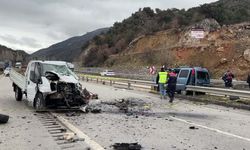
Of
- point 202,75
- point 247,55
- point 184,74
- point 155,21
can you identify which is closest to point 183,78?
point 184,74

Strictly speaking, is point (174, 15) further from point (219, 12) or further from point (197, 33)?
point (197, 33)

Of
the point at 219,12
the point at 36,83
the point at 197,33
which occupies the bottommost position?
the point at 36,83

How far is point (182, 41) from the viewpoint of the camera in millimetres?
67000

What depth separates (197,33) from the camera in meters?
32.6

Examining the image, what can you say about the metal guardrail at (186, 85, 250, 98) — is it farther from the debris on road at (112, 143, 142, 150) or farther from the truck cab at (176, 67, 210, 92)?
the debris on road at (112, 143, 142, 150)

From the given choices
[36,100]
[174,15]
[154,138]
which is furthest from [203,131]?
[174,15]

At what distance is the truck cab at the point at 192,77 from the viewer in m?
27.1

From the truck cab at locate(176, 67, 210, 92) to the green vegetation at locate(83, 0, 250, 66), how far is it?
49992mm

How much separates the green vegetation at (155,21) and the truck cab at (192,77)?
49992 mm

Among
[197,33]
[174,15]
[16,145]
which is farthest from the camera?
[174,15]

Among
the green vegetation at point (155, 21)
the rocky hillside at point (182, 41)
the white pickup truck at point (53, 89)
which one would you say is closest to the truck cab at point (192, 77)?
the white pickup truck at point (53, 89)

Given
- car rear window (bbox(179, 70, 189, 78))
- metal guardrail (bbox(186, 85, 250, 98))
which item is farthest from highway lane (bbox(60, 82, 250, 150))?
car rear window (bbox(179, 70, 189, 78))

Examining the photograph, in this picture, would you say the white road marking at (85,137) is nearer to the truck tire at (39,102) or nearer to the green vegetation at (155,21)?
the truck tire at (39,102)

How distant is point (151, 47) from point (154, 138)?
6736 centimetres
